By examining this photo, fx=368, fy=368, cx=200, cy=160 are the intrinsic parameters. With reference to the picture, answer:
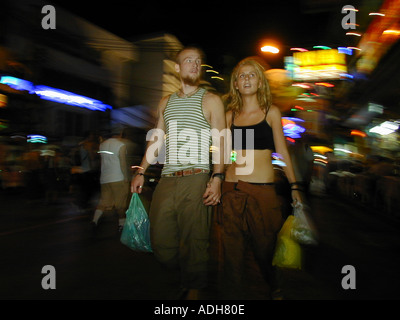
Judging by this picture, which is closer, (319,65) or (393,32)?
(393,32)

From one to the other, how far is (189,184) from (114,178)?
3.42 m

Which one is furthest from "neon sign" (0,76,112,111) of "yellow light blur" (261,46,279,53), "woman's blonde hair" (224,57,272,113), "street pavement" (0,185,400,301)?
"woman's blonde hair" (224,57,272,113)

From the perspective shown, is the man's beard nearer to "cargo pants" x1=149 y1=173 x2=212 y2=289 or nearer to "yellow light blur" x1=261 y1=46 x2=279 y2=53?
"cargo pants" x1=149 y1=173 x2=212 y2=289

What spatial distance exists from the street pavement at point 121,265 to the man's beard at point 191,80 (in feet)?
5.76

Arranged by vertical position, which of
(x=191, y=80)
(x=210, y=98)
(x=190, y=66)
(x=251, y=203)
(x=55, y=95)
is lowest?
(x=251, y=203)

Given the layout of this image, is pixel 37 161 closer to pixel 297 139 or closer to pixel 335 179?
pixel 297 139

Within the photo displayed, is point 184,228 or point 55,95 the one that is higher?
point 55,95

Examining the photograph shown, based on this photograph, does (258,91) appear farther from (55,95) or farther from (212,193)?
(55,95)

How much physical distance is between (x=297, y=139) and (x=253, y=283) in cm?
292

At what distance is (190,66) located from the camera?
9.67 ft

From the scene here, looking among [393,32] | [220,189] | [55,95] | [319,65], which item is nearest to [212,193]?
[220,189]

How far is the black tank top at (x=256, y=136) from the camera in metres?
2.89
